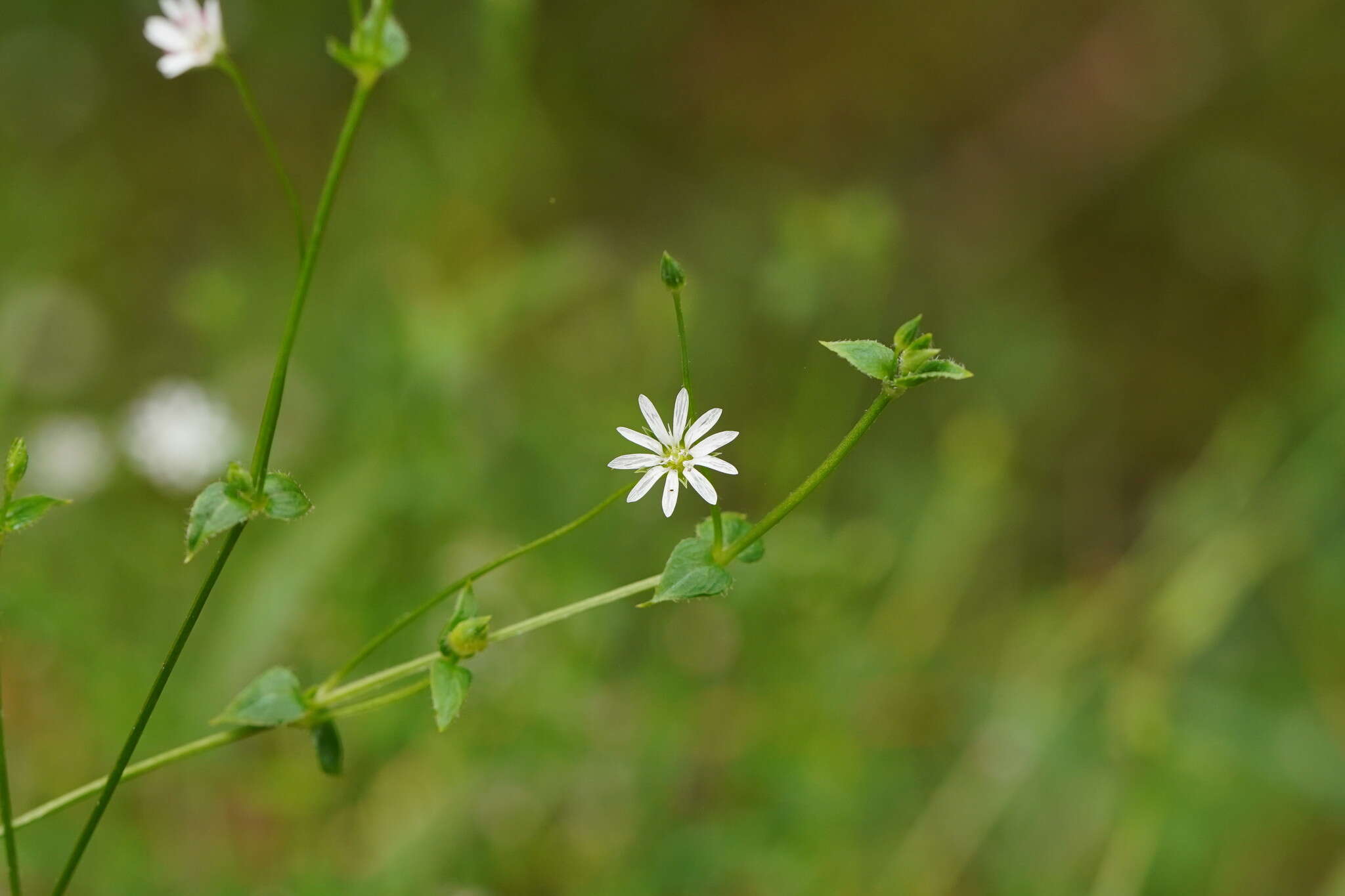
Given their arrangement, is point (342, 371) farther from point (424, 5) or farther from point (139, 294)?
point (424, 5)

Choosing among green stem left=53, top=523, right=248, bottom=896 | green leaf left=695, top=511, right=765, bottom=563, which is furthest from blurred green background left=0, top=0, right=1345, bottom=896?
green leaf left=695, top=511, right=765, bottom=563

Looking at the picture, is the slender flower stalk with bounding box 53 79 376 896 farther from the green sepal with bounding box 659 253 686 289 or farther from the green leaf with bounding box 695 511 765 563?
the green leaf with bounding box 695 511 765 563

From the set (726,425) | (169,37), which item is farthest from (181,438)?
(169,37)

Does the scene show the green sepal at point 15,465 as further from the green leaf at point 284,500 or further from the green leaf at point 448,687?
the green leaf at point 448,687

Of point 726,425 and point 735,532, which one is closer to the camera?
point 735,532

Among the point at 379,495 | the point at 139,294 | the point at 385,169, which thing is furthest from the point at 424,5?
the point at 379,495

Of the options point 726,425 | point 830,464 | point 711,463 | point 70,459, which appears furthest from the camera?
point 726,425

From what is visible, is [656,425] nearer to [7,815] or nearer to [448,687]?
[448,687]
